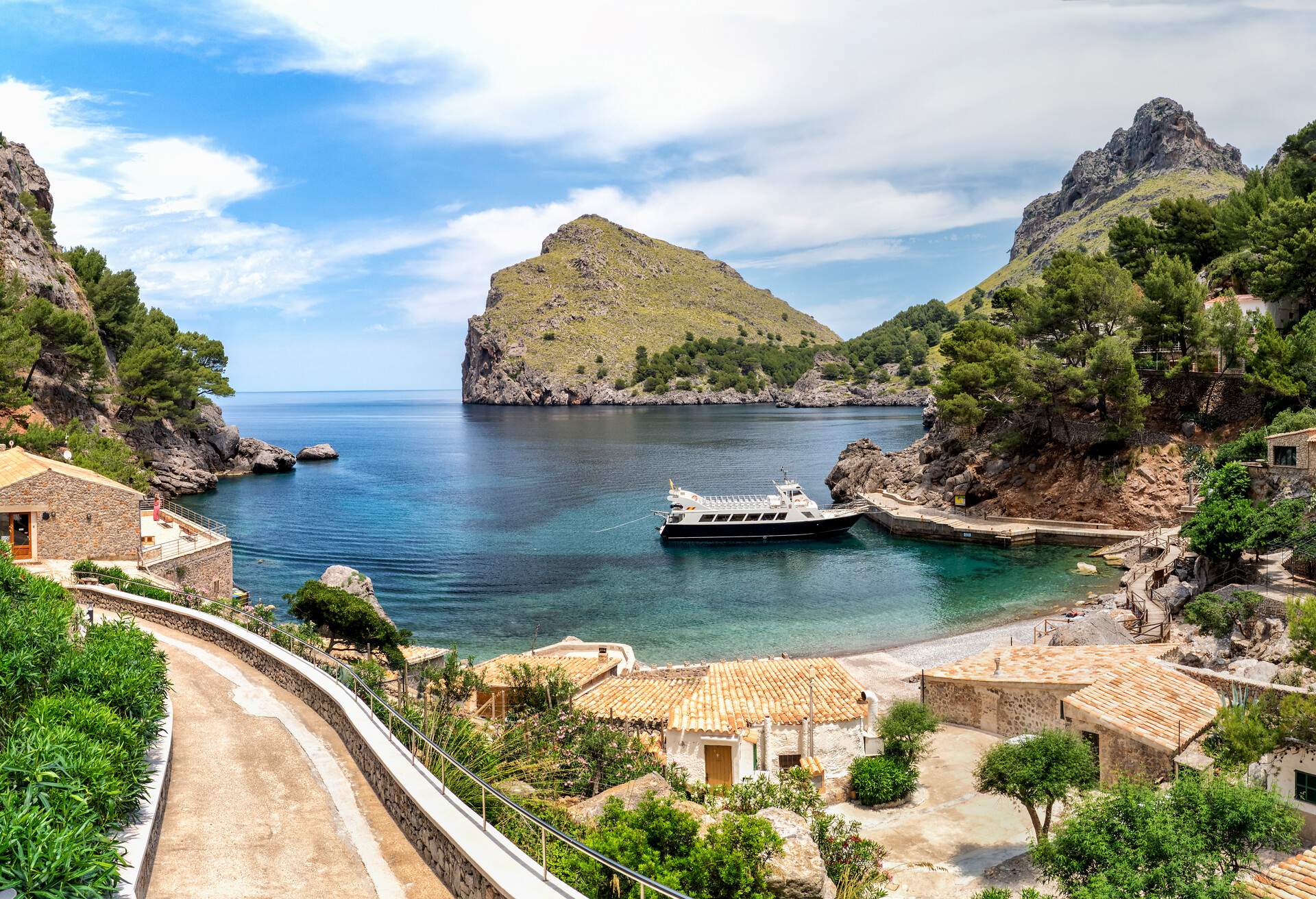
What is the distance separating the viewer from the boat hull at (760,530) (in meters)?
49.8

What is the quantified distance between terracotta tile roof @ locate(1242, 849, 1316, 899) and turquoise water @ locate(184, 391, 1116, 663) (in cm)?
1897

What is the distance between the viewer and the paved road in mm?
7109

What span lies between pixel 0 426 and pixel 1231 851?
50.2 m

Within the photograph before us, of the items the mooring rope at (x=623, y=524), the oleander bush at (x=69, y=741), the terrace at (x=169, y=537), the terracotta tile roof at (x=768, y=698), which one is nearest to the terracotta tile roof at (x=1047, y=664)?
the terracotta tile roof at (x=768, y=698)

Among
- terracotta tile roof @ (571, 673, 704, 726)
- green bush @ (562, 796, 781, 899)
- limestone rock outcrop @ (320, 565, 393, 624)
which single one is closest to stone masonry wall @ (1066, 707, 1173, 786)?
terracotta tile roof @ (571, 673, 704, 726)

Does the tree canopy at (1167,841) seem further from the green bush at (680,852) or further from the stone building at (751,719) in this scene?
the stone building at (751,719)

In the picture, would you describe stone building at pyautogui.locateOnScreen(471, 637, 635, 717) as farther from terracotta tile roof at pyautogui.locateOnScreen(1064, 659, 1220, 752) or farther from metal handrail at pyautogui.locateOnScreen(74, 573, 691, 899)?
terracotta tile roof at pyautogui.locateOnScreen(1064, 659, 1220, 752)

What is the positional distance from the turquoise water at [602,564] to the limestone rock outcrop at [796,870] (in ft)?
63.2

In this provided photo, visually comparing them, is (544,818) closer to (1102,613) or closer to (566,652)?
(566,652)

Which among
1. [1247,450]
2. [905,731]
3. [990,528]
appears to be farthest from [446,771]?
[990,528]

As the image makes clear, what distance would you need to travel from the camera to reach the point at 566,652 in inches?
992

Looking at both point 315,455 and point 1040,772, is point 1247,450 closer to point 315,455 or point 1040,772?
point 1040,772

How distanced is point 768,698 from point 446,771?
32.7ft

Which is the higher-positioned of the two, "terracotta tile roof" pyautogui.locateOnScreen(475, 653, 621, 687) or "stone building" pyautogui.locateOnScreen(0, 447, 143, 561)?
"stone building" pyautogui.locateOnScreen(0, 447, 143, 561)
